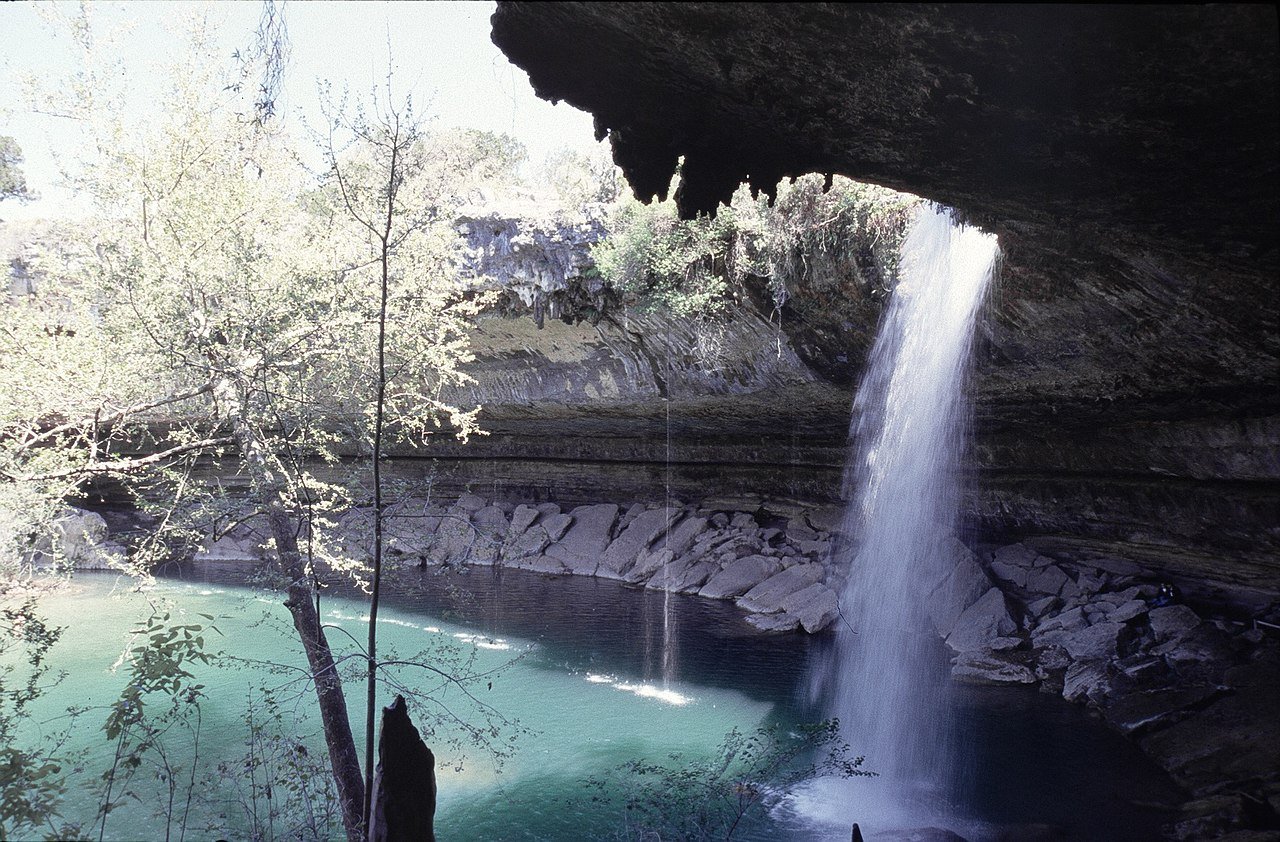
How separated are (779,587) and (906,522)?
2654 mm

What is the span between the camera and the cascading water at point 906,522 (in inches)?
366

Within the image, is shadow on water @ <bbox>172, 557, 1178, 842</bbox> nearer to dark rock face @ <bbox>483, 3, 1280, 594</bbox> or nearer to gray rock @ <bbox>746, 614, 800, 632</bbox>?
gray rock @ <bbox>746, 614, 800, 632</bbox>

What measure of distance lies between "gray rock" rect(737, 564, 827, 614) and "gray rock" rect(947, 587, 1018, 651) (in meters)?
3.09

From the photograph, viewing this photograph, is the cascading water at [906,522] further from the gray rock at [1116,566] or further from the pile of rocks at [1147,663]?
the gray rock at [1116,566]

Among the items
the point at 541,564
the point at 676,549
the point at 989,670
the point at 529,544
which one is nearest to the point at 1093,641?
the point at 989,670

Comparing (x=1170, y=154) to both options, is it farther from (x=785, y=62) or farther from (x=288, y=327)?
(x=288, y=327)

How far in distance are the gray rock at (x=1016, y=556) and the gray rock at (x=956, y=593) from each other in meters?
0.73

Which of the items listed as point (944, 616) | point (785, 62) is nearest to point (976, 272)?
point (944, 616)

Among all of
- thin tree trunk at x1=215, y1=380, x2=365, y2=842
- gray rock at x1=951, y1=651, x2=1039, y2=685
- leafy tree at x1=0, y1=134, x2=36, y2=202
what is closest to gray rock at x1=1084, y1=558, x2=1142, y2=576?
gray rock at x1=951, y1=651, x2=1039, y2=685

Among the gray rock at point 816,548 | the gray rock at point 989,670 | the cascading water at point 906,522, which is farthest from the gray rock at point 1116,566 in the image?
the gray rock at point 816,548

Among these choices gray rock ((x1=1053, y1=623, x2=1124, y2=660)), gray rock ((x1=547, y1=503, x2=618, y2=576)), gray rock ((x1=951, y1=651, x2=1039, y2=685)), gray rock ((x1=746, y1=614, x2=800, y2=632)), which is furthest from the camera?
gray rock ((x1=547, y1=503, x2=618, y2=576))

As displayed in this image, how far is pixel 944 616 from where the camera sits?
44.3ft

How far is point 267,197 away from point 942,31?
7360mm

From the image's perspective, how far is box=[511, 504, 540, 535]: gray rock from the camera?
2155cm
